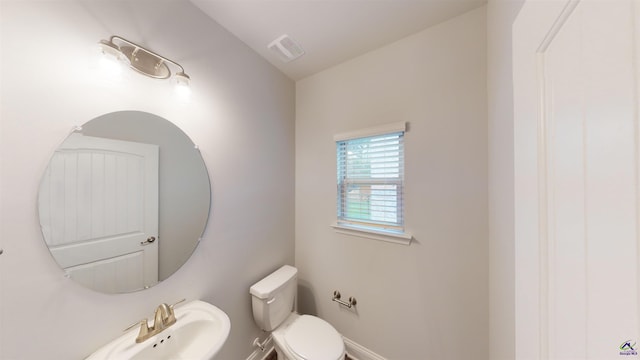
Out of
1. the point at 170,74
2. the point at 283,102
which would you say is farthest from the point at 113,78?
the point at 283,102

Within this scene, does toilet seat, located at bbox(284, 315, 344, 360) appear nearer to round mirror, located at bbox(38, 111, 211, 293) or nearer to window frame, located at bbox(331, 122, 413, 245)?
window frame, located at bbox(331, 122, 413, 245)

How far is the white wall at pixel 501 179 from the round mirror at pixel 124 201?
149cm

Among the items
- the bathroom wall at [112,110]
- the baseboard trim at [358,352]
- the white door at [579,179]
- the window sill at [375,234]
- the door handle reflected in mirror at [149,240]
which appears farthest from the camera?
→ the baseboard trim at [358,352]

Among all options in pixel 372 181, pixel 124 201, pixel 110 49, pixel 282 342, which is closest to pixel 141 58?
pixel 110 49

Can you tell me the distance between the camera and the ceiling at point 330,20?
1119mm

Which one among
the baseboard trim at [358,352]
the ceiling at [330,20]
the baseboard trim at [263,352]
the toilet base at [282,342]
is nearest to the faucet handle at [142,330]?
the toilet base at [282,342]

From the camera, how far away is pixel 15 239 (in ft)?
2.11

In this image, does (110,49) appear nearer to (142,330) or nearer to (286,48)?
(286,48)

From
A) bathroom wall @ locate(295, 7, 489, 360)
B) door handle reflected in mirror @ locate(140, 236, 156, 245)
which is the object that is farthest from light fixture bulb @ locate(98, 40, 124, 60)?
bathroom wall @ locate(295, 7, 489, 360)

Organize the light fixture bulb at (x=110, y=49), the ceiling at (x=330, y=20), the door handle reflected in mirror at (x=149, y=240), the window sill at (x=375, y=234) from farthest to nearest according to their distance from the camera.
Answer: the window sill at (x=375, y=234), the ceiling at (x=330, y=20), the door handle reflected in mirror at (x=149, y=240), the light fixture bulb at (x=110, y=49)

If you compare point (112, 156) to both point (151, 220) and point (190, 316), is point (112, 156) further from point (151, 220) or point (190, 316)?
point (190, 316)

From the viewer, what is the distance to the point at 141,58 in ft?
2.99

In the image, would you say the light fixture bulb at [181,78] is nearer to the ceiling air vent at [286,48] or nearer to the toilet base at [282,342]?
the ceiling air vent at [286,48]

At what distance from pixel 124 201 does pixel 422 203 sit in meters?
1.64
